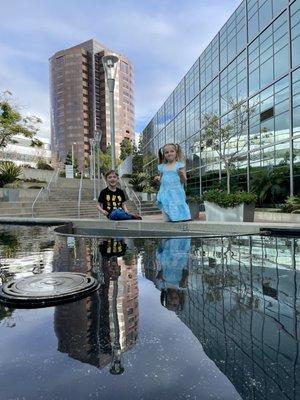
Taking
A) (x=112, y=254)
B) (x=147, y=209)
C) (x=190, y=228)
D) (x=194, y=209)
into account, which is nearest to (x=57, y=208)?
(x=147, y=209)

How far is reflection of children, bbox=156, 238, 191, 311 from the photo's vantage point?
9.11ft

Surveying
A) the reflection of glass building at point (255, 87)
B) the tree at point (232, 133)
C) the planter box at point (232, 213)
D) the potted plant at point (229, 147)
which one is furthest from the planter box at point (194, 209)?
the tree at point (232, 133)

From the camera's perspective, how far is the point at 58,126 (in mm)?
125000

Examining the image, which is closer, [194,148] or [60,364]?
[60,364]

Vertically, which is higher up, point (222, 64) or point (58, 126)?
point (58, 126)

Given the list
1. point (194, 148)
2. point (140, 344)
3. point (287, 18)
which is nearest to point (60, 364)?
point (140, 344)

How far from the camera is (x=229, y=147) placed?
25141 millimetres

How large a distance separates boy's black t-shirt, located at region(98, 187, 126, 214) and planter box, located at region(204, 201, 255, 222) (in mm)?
6226

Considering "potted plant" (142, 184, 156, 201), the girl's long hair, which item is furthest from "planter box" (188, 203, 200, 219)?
"potted plant" (142, 184, 156, 201)

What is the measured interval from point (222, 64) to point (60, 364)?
29564 millimetres

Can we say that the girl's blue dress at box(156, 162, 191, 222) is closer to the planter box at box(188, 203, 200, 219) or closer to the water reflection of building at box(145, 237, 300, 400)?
the water reflection of building at box(145, 237, 300, 400)

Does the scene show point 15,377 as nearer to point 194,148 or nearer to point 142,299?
point 142,299

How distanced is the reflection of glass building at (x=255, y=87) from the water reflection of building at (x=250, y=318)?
1578cm

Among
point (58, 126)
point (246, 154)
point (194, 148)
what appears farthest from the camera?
point (58, 126)
